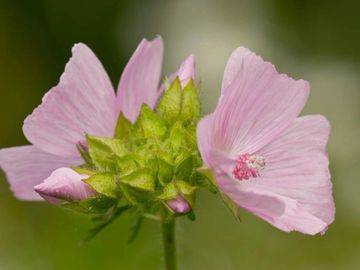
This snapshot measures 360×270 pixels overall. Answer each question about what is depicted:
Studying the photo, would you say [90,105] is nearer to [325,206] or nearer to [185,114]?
[185,114]

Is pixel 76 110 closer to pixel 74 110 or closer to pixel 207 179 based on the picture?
pixel 74 110

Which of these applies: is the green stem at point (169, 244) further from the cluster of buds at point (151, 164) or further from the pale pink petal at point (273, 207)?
the pale pink petal at point (273, 207)

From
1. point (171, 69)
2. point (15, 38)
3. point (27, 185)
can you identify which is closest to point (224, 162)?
point (27, 185)

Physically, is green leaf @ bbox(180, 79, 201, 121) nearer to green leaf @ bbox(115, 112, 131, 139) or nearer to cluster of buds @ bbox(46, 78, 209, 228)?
cluster of buds @ bbox(46, 78, 209, 228)

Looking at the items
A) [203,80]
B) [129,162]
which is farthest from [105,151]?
[203,80]

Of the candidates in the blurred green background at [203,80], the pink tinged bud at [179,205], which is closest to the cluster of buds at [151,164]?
the pink tinged bud at [179,205]

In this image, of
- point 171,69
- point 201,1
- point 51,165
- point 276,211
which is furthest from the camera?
point 201,1
